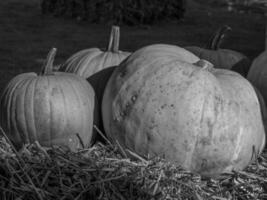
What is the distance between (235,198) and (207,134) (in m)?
0.35

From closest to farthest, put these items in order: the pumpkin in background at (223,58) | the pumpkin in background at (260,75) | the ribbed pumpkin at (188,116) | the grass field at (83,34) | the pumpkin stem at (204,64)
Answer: the ribbed pumpkin at (188,116), the pumpkin stem at (204,64), the pumpkin in background at (260,75), the pumpkin in background at (223,58), the grass field at (83,34)

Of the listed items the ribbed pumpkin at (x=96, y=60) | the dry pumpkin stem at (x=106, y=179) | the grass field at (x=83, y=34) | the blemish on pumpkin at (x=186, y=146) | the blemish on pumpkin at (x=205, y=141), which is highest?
the ribbed pumpkin at (x=96, y=60)

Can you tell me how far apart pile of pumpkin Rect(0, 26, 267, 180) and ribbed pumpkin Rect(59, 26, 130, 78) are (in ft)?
0.75

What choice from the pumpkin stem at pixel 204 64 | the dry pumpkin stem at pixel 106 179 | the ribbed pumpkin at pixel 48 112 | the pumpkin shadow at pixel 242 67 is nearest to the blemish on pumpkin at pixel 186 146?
the dry pumpkin stem at pixel 106 179

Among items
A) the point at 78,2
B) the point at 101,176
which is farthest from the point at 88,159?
the point at 78,2

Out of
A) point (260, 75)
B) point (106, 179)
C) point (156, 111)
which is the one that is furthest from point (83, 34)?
point (106, 179)

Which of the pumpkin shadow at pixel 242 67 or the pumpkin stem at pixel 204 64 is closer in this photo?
the pumpkin stem at pixel 204 64

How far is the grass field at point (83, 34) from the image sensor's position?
6.97 meters

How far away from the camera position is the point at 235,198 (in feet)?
8.24

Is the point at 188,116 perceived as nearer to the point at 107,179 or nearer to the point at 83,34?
the point at 107,179

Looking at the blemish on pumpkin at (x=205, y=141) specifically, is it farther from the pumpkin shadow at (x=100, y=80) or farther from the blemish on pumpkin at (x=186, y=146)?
the pumpkin shadow at (x=100, y=80)

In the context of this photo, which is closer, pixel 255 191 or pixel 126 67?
pixel 255 191

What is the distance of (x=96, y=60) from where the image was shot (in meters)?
3.43

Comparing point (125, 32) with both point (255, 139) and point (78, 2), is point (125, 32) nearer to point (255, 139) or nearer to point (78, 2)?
point (78, 2)
